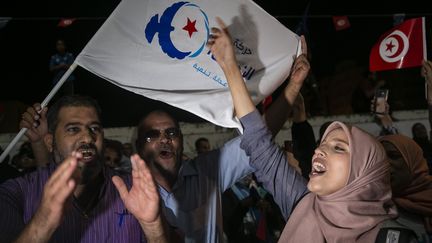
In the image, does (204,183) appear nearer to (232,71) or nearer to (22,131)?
(232,71)

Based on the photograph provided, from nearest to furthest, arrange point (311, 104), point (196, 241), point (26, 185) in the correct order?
point (26, 185), point (196, 241), point (311, 104)

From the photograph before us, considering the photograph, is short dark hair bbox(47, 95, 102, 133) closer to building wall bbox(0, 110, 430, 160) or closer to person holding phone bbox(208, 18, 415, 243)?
person holding phone bbox(208, 18, 415, 243)

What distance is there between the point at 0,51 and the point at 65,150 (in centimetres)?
767

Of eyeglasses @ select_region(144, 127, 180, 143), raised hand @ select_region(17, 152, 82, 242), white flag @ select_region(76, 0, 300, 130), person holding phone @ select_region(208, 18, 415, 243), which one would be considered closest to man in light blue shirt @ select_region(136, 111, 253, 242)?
eyeglasses @ select_region(144, 127, 180, 143)

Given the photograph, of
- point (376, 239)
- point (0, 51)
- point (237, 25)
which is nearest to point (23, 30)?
point (0, 51)

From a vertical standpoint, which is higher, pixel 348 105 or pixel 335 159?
pixel 348 105

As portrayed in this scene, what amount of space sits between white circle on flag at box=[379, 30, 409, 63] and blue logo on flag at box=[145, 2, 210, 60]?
7.01ft

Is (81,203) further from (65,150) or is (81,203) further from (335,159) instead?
(335,159)

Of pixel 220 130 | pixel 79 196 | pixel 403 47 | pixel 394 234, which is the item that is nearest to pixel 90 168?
pixel 79 196

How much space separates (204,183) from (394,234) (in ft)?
3.54

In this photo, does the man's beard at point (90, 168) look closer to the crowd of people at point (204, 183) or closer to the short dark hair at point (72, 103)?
the crowd of people at point (204, 183)

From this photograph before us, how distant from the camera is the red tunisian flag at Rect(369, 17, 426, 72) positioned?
14.6ft

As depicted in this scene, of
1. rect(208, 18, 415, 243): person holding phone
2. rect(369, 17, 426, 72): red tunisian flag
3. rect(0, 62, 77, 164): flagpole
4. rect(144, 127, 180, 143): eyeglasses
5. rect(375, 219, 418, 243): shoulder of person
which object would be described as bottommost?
rect(375, 219, 418, 243): shoulder of person

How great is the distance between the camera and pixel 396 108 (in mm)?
10203
